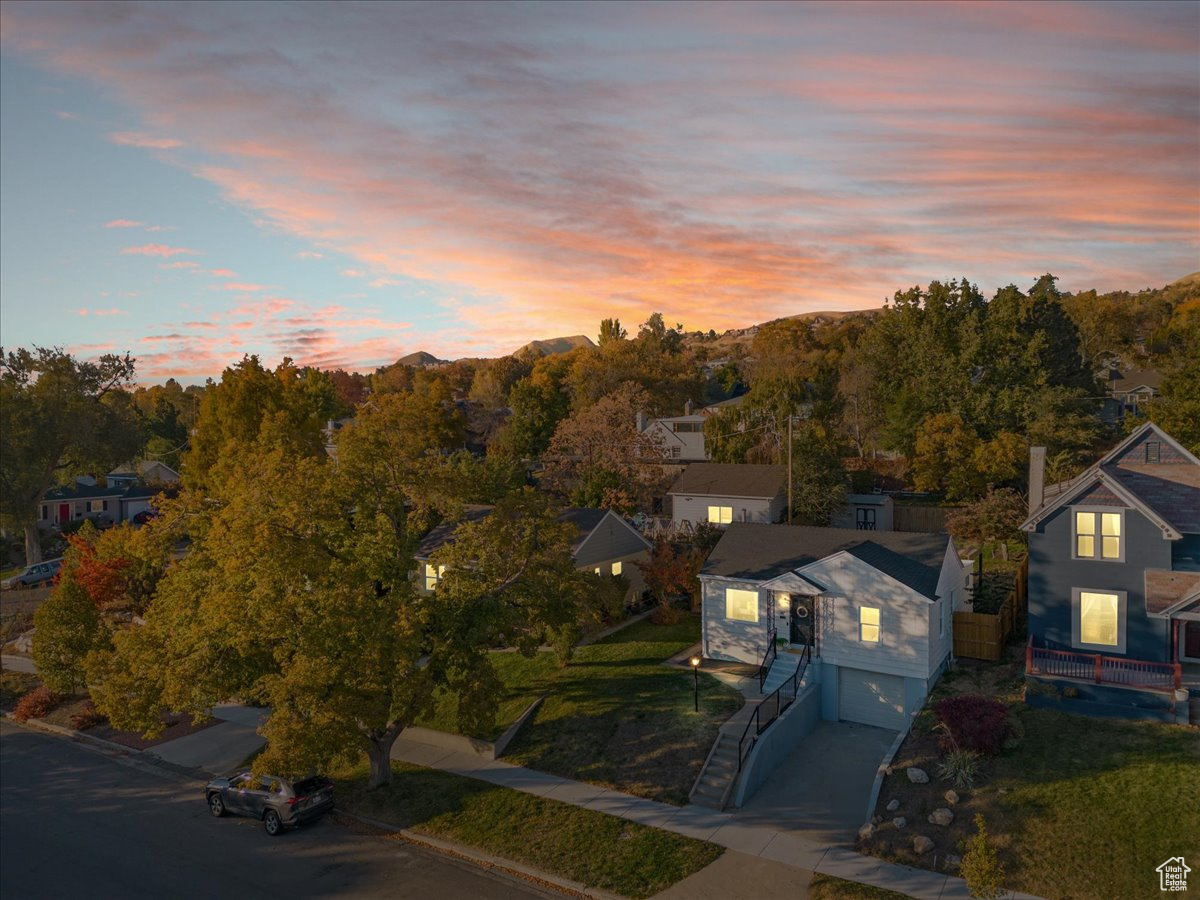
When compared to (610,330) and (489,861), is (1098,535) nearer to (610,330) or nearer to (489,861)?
(489,861)

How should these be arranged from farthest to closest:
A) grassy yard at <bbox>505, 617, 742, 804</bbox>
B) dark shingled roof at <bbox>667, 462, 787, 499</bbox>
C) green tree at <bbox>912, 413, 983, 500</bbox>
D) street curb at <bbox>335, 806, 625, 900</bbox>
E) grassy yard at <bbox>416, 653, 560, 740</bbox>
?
green tree at <bbox>912, 413, 983, 500</bbox>, dark shingled roof at <bbox>667, 462, 787, 499</bbox>, grassy yard at <bbox>416, 653, 560, 740</bbox>, grassy yard at <bbox>505, 617, 742, 804</bbox>, street curb at <bbox>335, 806, 625, 900</bbox>

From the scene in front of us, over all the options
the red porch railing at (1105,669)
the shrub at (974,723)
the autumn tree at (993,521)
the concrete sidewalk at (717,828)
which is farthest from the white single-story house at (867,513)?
the concrete sidewalk at (717,828)

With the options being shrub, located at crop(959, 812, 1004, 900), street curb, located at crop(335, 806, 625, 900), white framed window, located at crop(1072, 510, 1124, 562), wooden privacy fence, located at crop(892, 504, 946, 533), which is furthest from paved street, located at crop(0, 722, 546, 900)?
wooden privacy fence, located at crop(892, 504, 946, 533)

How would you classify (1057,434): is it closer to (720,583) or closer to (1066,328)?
(1066,328)

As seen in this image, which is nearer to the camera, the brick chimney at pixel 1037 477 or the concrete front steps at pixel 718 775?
the concrete front steps at pixel 718 775

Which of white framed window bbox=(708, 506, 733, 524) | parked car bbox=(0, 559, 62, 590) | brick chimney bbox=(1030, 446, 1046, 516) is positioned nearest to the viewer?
brick chimney bbox=(1030, 446, 1046, 516)

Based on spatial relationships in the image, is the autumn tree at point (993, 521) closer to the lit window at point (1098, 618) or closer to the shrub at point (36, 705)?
the lit window at point (1098, 618)

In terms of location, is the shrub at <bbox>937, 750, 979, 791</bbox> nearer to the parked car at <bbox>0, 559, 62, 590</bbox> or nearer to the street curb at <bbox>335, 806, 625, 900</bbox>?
the street curb at <bbox>335, 806, 625, 900</bbox>

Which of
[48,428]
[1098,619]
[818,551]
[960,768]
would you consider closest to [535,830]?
[960,768]
